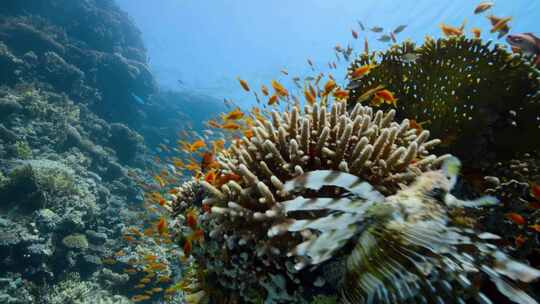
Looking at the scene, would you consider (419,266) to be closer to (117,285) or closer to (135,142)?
(117,285)

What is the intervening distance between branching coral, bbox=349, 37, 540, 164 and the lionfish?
2260 mm

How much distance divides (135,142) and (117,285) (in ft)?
36.5

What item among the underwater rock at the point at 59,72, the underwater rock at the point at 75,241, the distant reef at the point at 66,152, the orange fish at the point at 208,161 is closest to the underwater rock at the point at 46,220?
the distant reef at the point at 66,152

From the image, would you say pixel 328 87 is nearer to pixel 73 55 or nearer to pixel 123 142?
pixel 123 142

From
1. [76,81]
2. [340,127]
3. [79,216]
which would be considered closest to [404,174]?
[340,127]

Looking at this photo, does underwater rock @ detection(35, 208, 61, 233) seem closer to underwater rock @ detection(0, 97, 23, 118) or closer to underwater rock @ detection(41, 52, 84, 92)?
underwater rock @ detection(0, 97, 23, 118)

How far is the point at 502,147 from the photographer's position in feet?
9.83

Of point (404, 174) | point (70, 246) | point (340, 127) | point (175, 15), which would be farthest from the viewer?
point (175, 15)

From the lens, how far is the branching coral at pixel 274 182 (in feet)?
5.85

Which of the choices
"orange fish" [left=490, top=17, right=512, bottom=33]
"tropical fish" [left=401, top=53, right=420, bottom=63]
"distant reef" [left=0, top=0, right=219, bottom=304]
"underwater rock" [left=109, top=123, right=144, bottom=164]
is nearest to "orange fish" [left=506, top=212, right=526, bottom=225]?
"tropical fish" [left=401, top=53, right=420, bottom=63]

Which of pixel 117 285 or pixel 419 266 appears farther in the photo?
pixel 117 285

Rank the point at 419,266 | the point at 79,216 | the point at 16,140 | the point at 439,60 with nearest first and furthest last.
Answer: the point at 419,266
the point at 439,60
the point at 79,216
the point at 16,140

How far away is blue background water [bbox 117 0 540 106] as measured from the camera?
9456 centimetres

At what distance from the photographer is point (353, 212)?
3.24 ft
